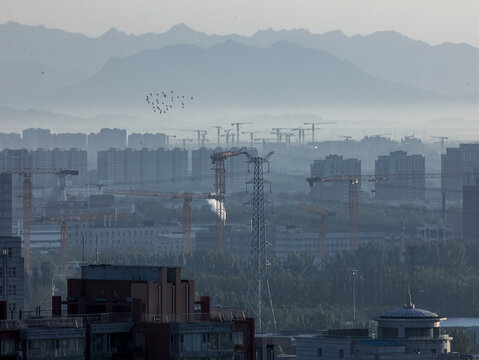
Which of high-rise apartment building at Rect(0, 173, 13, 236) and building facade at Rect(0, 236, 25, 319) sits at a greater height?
high-rise apartment building at Rect(0, 173, 13, 236)

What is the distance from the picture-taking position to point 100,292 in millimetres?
56094

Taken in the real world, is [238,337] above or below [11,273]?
below

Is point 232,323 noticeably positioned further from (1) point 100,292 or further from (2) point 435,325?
(2) point 435,325

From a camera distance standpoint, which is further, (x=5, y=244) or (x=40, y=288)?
(x=40, y=288)

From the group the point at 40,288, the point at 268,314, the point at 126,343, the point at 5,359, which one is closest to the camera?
the point at 5,359

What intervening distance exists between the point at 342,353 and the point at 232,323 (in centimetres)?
3479

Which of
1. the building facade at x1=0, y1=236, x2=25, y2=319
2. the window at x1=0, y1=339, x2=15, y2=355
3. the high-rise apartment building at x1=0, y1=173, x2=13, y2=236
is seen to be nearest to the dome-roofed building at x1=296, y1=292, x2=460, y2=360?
the building facade at x1=0, y1=236, x2=25, y2=319

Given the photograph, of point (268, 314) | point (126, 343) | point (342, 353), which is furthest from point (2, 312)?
A: point (268, 314)

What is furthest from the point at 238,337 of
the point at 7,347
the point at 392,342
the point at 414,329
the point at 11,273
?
the point at 11,273

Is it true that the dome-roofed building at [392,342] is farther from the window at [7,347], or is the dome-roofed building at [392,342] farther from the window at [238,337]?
the window at [7,347]

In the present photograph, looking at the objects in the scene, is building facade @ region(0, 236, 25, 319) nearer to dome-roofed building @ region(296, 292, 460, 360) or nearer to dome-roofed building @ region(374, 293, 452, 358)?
dome-roofed building @ region(296, 292, 460, 360)

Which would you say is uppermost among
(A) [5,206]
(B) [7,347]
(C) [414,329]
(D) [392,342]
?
(A) [5,206]

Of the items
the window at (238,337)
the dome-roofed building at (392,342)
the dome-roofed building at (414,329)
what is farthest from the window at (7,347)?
the dome-roofed building at (414,329)

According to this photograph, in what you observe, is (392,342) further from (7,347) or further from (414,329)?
(7,347)
